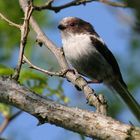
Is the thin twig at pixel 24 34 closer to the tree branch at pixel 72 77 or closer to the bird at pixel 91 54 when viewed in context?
the tree branch at pixel 72 77

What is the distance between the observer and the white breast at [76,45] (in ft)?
16.0

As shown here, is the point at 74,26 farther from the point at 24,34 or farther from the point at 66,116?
the point at 66,116

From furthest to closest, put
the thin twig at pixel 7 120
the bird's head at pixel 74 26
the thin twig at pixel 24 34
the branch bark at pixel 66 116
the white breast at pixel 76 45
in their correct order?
1. the bird's head at pixel 74 26
2. the white breast at pixel 76 45
3. the thin twig at pixel 7 120
4. the thin twig at pixel 24 34
5. the branch bark at pixel 66 116

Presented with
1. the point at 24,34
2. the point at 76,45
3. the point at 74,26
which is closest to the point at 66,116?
the point at 24,34

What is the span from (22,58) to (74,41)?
233 cm

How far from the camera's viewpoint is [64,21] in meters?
5.20

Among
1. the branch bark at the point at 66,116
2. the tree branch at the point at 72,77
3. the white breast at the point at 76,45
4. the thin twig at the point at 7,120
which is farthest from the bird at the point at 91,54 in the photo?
the branch bark at the point at 66,116

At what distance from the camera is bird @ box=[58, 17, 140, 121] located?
4.98 metres

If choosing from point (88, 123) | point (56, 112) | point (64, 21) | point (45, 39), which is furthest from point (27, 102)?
point (64, 21)

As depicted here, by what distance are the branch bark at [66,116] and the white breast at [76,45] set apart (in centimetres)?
238

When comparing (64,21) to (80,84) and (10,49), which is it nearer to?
(10,49)

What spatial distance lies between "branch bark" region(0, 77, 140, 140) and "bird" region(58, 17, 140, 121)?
252cm

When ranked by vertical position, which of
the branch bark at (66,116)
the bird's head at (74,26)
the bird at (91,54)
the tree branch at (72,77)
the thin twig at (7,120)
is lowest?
the branch bark at (66,116)

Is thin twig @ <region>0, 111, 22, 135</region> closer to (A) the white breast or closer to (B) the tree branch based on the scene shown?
(B) the tree branch
